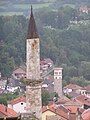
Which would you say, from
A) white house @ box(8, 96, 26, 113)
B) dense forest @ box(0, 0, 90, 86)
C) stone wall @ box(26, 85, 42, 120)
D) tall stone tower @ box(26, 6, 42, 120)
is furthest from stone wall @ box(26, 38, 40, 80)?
dense forest @ box(0, 0, 90, 86)

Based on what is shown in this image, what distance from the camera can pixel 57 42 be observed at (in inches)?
2950

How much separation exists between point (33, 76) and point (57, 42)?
59.8m

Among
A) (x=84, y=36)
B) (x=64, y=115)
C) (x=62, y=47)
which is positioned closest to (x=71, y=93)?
(x=64, y=115)

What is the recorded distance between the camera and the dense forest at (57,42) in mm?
61344

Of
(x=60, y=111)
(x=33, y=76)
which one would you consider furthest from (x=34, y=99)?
(x=60, y=111)

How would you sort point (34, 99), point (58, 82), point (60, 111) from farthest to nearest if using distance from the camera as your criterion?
point (58, 82), point (60, 111), point (34, 99)

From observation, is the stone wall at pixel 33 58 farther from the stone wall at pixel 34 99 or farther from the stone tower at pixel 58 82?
the stone tower at pixel 58 82

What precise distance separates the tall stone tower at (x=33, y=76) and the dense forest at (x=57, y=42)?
130ft

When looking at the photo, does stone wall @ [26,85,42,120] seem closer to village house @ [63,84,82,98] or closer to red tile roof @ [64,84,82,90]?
village house @ [63,84,82,98]

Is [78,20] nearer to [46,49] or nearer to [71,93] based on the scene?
[46,49]

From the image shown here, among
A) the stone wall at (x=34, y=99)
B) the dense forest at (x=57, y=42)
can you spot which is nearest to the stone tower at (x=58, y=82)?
the dense forest at (x=57, y=42)

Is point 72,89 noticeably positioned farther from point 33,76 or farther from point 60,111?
point 33,76

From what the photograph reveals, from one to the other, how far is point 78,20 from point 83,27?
28.3 feet

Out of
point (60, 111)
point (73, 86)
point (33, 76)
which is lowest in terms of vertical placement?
point (73, 86)
